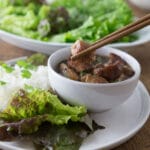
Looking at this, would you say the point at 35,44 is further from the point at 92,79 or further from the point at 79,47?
the point at 92,79

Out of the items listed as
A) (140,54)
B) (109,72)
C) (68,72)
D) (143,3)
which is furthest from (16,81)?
(143,3)

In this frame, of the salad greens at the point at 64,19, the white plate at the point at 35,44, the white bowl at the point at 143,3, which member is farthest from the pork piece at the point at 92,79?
the white bowl at the point at 143,3

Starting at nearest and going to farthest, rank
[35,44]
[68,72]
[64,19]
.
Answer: [68,72]
[35,44]
[64,19]

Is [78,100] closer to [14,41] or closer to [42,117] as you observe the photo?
[42,117]

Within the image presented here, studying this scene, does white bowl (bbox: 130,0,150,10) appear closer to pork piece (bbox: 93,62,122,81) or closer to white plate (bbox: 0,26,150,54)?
white plate (bbox: 0,26,150,54)

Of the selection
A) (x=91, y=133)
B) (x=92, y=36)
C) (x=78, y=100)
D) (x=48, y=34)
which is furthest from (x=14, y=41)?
(x=91, y=133)
